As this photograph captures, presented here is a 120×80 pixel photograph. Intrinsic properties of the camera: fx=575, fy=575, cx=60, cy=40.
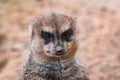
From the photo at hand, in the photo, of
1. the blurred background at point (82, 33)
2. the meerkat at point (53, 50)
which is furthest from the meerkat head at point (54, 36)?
the blurred background at point (82, 33)

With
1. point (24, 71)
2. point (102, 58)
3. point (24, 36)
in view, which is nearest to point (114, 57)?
point (102, 58)

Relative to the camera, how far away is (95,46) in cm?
679

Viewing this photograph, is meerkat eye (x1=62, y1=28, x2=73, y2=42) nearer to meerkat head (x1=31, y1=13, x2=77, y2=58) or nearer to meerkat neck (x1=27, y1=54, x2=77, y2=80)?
meerkat head (x1=31, y1=13, x2=77, y2=58)

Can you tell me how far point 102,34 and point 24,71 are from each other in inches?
103

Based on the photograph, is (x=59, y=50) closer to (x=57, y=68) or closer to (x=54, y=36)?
(x=54, y=36)

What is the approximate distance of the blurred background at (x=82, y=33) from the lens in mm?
6496

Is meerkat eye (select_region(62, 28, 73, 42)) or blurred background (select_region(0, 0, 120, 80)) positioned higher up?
meerkat eye (select_region(62, 28, 73, 42))

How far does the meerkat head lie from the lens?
13.7 ft

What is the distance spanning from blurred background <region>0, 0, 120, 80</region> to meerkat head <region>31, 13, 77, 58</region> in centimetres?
180

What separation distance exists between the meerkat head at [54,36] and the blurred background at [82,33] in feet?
5.91

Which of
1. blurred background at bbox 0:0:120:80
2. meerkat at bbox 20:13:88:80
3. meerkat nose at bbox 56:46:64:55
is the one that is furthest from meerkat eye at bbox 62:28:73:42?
blurred background at bbox 0:0:120:80

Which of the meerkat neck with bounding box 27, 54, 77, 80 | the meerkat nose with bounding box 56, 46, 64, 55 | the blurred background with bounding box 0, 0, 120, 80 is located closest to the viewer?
the meerkat nose with bounding box 56, 46, 64, 55

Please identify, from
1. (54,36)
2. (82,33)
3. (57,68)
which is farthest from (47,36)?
(82,33)

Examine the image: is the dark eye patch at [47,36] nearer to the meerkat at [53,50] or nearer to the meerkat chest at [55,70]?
the meerkat at [53,50]
